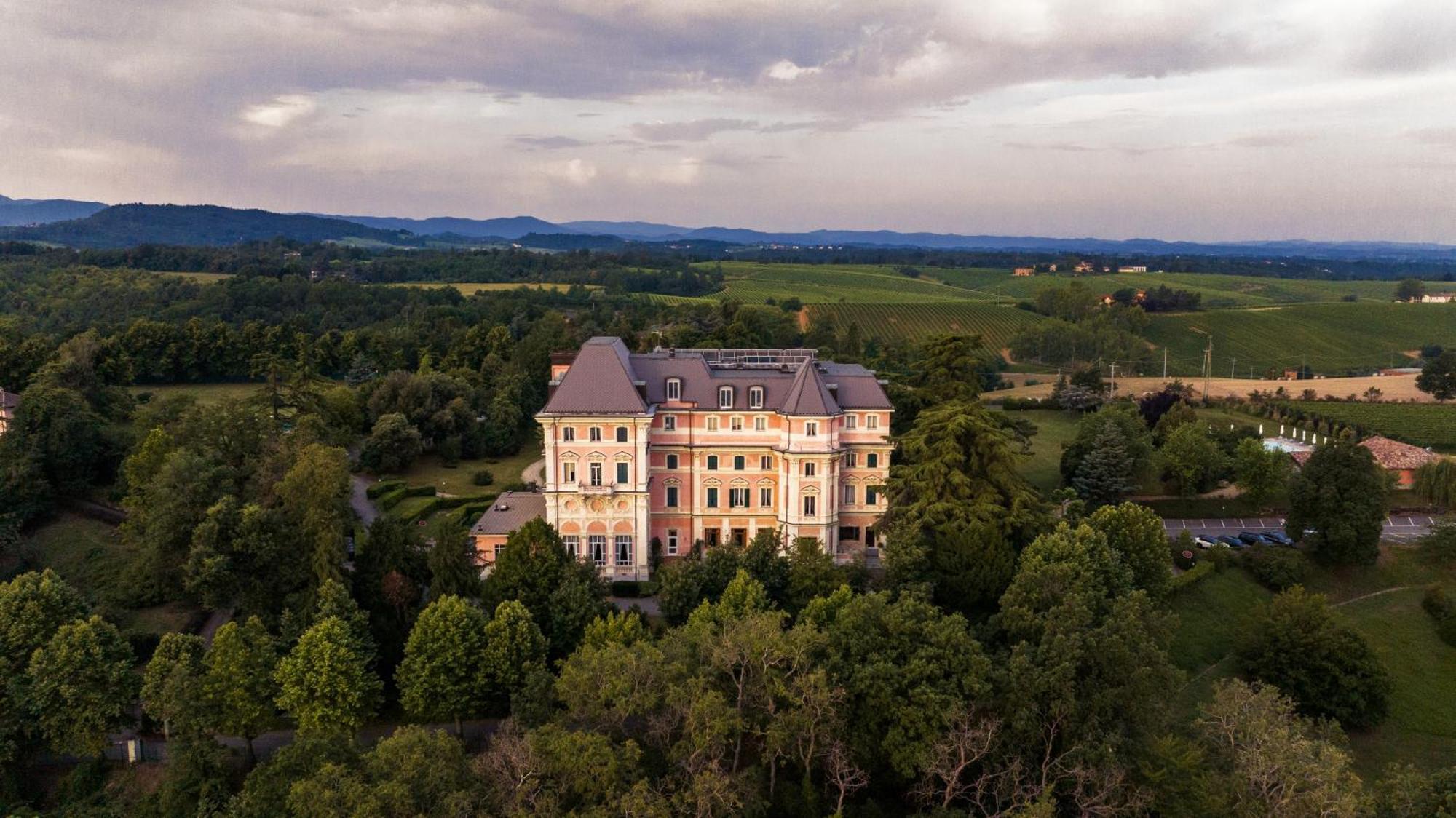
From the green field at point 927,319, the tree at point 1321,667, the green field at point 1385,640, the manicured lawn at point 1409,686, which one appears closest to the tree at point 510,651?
the green field at point 1385,640

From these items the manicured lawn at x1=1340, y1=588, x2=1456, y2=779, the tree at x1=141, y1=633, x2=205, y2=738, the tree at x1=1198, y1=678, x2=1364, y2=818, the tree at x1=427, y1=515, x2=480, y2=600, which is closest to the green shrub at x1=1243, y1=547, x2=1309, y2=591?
the manicured lawn at x1=1340, y1=588, x2=1456, y2=779

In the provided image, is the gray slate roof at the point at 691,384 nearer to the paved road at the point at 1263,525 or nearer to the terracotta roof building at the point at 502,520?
the terracotta roof building at the point at 502,520

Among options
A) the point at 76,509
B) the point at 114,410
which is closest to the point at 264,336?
the point at 114,410

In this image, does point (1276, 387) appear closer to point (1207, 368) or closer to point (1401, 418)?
point (1207, 368)

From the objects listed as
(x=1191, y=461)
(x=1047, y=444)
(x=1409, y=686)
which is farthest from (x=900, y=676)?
(x=1047, y=444)

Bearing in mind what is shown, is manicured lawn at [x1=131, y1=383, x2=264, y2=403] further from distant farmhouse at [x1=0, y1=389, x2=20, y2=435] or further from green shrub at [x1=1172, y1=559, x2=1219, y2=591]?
green shrub at [x1=1172, y1=559, x2=1219, y2=591]

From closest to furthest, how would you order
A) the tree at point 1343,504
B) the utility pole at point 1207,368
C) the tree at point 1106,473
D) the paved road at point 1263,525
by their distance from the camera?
the tree at point 1343,504, the paved road at point 1263,525, the tree at point 1106,473, the utility pole at point 1207,368
